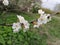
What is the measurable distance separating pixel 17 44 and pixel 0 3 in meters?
1.30

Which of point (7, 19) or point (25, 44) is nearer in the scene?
point (25, 44)

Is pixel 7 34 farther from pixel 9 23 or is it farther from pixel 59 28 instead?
pixel 59 28

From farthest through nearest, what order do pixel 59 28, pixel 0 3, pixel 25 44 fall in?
1. pixel 59 28
2. pixel 0 3
3. pixel 25 44

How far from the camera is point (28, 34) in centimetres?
378

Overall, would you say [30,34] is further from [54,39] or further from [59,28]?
[59,28]

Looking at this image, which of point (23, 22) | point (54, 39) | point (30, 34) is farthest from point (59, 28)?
point (23, 22)

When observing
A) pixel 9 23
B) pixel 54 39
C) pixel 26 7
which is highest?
pixel 26 7

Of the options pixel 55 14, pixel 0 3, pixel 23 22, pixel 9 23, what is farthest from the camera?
pixel 55 14

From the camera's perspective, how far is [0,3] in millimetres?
4488

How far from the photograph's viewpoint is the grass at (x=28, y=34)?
3537mm

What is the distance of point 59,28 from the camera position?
483 cm

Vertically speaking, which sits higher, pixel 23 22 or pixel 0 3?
pixel 0 3

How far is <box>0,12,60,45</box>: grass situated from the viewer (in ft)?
11.6

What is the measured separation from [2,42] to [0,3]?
1.34 meters
